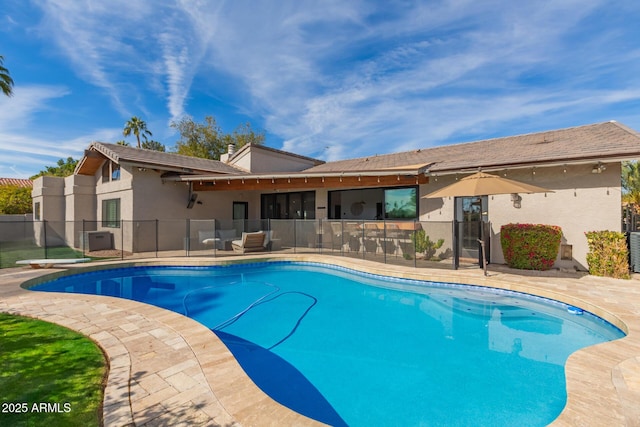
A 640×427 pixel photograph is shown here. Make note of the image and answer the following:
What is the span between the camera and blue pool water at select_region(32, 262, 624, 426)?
3410 mm

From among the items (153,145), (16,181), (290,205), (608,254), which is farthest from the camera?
(153,145)

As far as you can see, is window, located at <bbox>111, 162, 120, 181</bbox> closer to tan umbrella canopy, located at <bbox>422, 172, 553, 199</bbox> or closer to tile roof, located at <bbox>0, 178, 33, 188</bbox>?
tan umbrella canopy, located at <bbox>422, 172, 553, 199</bbox>

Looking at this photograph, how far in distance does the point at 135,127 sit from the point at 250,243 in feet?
115

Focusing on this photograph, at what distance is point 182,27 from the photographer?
1145cm

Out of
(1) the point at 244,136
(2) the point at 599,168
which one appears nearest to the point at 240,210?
(2) the point at 599,168

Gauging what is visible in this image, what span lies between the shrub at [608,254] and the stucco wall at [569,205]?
51 cm

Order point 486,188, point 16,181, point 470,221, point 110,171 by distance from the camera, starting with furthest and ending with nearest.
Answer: point 16,181 < point 110,171 < point 470,221 < point 486,188

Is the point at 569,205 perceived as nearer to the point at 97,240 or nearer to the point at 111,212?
the point at 97,240

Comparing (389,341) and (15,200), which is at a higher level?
(15,200)

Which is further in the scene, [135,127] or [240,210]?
[135,127]

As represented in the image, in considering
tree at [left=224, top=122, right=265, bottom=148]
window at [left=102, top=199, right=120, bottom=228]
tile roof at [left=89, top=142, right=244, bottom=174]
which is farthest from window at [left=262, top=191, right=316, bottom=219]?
tree at [left=224, top=122, right=265, bottom=148]

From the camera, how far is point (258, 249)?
12906 millimetres

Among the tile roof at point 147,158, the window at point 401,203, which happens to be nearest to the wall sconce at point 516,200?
the window at point 401,203

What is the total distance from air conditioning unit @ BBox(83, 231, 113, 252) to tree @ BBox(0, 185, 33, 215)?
48.8ft
